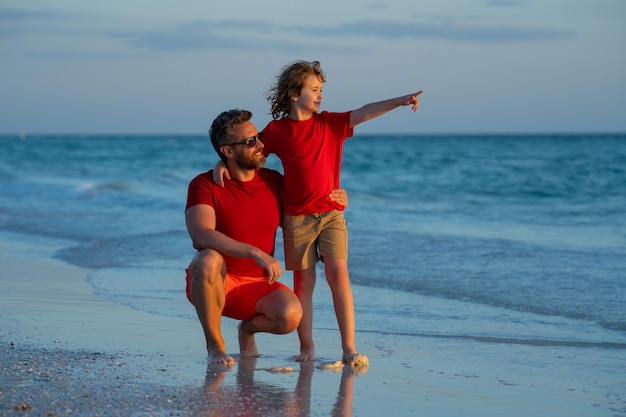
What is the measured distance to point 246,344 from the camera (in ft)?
15.6

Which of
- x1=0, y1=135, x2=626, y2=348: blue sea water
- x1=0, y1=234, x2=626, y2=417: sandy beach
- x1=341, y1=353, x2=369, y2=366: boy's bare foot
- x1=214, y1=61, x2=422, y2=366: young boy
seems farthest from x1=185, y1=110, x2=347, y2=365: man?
x1=0, y1=135, x2=626, y2=348: blue sea water

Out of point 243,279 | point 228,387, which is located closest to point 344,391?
point 228,387

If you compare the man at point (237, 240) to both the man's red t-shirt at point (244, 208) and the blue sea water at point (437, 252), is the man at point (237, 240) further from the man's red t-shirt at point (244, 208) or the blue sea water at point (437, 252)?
the blue sea water at point (437, 252)

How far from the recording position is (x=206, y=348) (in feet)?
16.0

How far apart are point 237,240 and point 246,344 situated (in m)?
0.57

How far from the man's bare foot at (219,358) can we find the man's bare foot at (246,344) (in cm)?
23

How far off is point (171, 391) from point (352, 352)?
1.08 metres

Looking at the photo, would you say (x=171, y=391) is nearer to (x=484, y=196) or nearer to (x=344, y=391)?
(x=344, y=391)

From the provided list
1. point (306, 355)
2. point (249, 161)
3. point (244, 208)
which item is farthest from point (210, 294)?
point (249, 161)

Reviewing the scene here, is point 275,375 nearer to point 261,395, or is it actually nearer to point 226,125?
point 261,395

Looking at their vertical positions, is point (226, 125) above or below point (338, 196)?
above

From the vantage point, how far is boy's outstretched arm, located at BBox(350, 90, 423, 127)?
450cm

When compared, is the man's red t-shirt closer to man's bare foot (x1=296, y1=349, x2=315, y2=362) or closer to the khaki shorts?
the khaki shorts

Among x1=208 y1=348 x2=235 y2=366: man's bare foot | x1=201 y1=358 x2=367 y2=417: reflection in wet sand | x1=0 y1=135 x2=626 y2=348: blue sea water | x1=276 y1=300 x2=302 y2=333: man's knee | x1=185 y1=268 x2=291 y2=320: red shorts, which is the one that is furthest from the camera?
x1=0 y1=135 x2=626 y2=348: blue sea water
